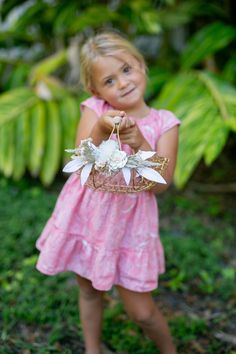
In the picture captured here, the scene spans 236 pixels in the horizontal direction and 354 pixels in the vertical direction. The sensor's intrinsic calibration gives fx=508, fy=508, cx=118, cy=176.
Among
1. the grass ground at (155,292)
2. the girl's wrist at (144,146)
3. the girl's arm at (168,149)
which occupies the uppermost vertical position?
the girl's wrist at (144,146)

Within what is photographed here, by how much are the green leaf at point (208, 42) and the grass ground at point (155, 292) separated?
1.02 meters

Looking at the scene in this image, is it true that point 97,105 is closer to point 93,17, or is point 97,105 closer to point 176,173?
point 176,173

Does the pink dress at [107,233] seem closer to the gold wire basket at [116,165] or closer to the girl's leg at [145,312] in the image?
the girl's leg at [145,312]

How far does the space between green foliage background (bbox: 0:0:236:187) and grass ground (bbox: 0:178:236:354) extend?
12.3 inches

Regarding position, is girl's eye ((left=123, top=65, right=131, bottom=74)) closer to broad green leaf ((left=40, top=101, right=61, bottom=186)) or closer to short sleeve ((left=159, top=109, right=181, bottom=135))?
short sleeve ((left=159, top=109, right=181, bottom=135))

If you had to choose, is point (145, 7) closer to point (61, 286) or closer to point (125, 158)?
point (61, 286)

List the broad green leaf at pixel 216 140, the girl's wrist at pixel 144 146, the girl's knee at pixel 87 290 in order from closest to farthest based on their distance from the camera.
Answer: the girl's wrist at pixel 144 146
the girl's knee at pixel 87 290
the broad green leaf at pixel 216 140

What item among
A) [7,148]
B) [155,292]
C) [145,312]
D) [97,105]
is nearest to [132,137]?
[97,105]

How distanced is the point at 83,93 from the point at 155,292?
5.51 feet

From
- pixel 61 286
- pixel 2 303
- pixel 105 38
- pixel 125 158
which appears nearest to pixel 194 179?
pixel 61 286

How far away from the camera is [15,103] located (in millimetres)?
3578

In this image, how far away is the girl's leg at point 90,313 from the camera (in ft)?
6.42

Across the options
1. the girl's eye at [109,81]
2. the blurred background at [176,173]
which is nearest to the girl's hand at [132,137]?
the girl's eye at [109,81]

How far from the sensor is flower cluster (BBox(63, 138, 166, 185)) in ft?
4.57
